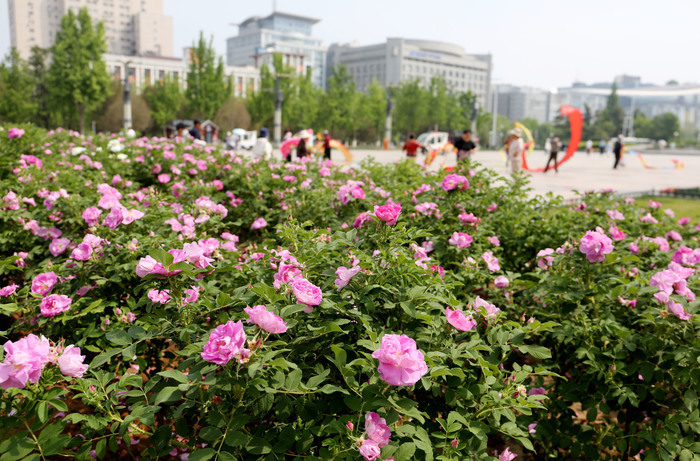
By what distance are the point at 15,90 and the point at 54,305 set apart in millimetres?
46159


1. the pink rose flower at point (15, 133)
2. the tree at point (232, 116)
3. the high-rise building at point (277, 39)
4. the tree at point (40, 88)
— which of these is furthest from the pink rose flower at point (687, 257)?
the high-rise building at point (277, 39)

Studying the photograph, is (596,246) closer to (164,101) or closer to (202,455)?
(202,455)

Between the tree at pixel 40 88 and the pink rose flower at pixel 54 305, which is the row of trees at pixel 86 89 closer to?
the tree at pixel 40 88

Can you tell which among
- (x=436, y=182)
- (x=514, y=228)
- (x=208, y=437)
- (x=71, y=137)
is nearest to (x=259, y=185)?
(x=436, y=182)

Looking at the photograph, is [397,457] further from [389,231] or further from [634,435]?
[634,435]

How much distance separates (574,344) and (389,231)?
3.36ft

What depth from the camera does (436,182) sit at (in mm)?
4387

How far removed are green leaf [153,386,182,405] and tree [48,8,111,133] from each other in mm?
40213

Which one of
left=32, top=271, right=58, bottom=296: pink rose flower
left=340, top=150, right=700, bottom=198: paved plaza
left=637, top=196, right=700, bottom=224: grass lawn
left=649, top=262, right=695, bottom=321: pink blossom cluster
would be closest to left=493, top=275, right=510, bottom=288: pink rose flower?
left=649, top=262, right=695, bottom=321: pink blossom cluster

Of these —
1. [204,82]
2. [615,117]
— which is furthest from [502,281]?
[615,117]

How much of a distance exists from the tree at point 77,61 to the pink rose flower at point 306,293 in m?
40.1

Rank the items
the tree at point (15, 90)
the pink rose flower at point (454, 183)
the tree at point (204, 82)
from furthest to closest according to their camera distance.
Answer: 1. the tree at point (204, 82)
2. the tree at point (15, 90)
3. the pink rose flower at point (454, 183)

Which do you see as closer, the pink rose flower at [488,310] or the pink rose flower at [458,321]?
the pink rose flower at [458,321]

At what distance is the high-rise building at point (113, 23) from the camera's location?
431 feet
